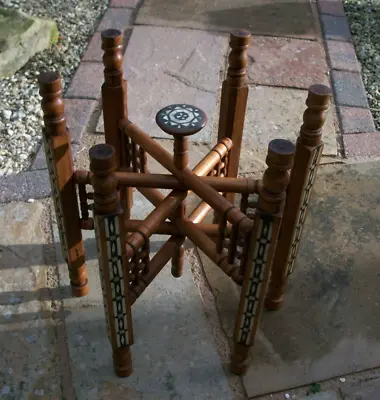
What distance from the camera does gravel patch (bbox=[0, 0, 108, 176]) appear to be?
2719 millimetres

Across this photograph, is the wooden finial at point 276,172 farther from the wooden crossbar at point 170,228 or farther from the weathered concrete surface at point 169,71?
the weathered concrete surface at point 169,71

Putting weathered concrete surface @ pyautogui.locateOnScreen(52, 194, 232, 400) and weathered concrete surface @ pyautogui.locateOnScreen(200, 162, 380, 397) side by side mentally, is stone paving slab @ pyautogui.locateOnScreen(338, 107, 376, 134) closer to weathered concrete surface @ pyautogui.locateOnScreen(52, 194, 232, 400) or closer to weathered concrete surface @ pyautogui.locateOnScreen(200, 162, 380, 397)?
weathered concrete surface @ pyautogui.locateOnScreen(200, 162, 380, 397)

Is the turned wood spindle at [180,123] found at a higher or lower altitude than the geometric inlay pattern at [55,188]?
higher

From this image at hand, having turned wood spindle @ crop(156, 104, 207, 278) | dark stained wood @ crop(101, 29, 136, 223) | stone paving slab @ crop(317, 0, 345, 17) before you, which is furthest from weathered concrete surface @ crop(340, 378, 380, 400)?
stone paving slab @ crop(317, 0, 345, 17)

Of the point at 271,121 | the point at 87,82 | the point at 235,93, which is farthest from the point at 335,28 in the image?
the point at 235,93

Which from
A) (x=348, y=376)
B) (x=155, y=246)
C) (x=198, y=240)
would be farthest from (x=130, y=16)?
(x=348, y=376)

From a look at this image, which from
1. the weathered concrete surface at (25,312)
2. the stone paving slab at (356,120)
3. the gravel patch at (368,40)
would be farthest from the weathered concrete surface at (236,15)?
the weathered concrete surface at (25,312)

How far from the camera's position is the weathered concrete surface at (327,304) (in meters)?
1.86

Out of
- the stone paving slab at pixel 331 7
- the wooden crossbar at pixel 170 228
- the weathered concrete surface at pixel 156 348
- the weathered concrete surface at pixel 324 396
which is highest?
the wooden crossbar at pixel 170 228

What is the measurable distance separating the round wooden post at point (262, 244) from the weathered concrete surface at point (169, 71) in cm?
135

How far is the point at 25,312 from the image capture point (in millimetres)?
1978

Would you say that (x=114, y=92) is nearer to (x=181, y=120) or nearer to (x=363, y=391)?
(x=181, y=120)

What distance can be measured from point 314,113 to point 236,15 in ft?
9.23

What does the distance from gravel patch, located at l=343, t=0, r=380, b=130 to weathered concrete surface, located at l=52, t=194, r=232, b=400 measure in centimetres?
165
